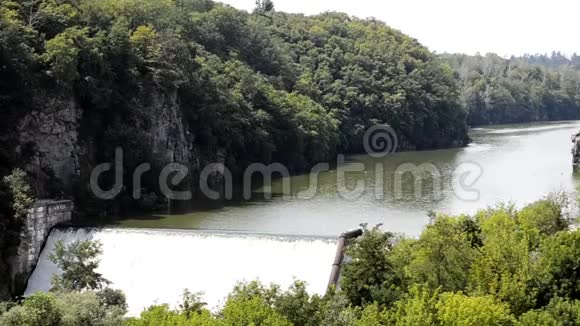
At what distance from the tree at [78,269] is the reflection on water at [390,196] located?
9.87 meters

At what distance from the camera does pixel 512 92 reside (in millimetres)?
145750

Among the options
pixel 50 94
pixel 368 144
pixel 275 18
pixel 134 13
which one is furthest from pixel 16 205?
pixel 275 18

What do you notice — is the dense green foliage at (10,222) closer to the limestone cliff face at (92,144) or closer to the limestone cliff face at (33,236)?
the limestone cliff face at (33,236)

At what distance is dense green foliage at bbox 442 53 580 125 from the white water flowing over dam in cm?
9736

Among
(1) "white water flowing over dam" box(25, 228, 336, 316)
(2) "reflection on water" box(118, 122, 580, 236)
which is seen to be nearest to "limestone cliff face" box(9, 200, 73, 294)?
(1) "white water flowing over dam" box(25, 228, 336, 316)

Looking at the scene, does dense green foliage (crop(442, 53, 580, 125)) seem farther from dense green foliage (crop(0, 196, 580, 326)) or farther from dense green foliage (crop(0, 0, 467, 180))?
dense green foliage (crop(0, 196, 580, 326))

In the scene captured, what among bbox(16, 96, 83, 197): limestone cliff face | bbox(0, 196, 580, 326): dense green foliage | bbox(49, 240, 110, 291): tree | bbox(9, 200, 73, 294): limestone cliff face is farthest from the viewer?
bbox(16, 96, 83, 197): limestone cliff face

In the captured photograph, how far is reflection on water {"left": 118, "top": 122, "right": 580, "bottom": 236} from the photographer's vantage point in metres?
40.6

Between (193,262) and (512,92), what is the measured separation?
126 meters

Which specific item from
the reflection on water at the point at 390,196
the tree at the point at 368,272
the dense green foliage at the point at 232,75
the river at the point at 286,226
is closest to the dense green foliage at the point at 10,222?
the river at the point at 286,226

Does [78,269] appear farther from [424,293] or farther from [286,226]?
[424,293]

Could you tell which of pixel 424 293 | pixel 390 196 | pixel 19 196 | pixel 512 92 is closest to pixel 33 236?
pixel 19 196

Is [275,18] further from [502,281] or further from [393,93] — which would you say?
[502,281]

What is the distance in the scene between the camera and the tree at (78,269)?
28766 millimetres
